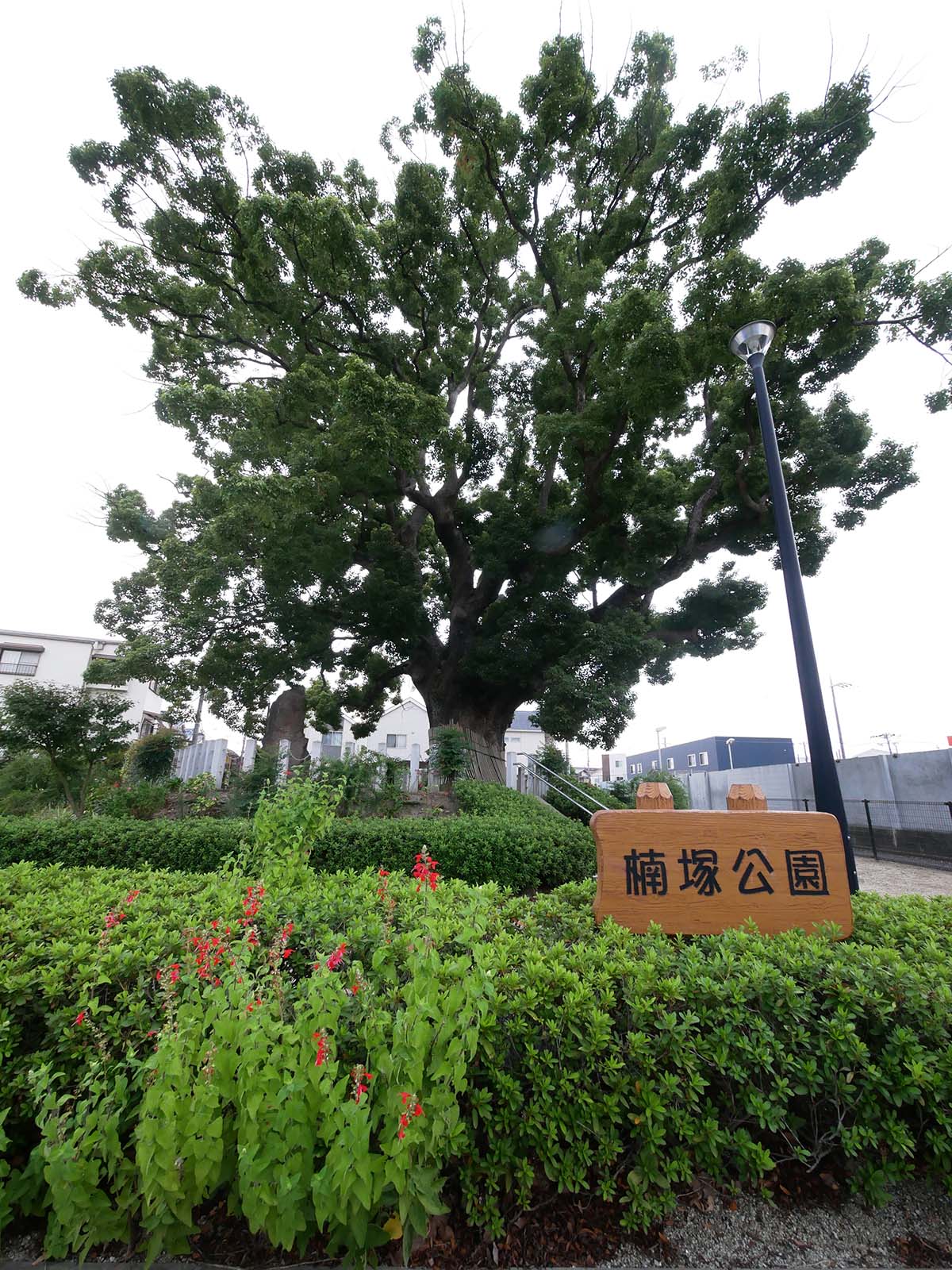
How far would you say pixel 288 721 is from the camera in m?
13.9

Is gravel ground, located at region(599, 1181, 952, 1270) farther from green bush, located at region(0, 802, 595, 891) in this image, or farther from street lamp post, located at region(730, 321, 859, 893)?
green bush, located at region(0, 802, 595, 891)

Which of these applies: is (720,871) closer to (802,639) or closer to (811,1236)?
(811,1236)

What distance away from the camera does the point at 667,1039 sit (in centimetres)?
189

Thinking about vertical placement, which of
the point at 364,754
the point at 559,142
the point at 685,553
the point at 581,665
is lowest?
the point at 364,754

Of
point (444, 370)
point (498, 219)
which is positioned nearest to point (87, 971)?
point (444, 370)

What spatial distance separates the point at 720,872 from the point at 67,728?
41.0ft

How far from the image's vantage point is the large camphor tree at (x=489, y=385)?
935cm

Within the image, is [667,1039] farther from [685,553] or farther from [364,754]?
[685,553]

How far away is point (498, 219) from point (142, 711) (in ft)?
98.7

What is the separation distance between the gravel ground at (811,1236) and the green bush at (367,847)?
4.37 meters

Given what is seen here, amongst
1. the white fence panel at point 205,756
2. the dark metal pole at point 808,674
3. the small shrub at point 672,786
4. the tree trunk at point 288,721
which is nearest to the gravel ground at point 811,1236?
the dark metal pole at point 808,674

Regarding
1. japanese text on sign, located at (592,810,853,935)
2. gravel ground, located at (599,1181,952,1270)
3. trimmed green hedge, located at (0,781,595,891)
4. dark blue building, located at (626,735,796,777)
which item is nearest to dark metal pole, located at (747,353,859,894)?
japanese text on sign, located at (592,810,853,935)

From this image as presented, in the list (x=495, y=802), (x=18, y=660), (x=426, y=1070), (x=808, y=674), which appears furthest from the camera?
(x=18, y=660)

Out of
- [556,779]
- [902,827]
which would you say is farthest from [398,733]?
[902,827]
